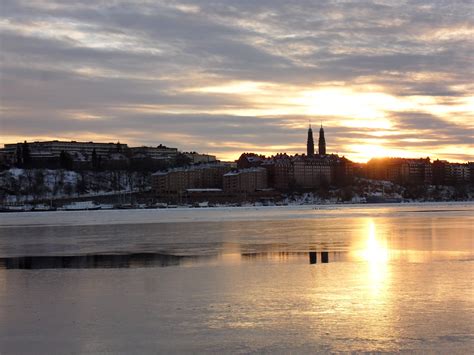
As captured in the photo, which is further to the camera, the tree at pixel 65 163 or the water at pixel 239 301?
the tree at pixel 65 163

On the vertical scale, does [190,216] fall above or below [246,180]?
below

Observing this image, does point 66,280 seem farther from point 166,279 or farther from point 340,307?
point 340,307

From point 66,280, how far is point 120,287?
2.09 m

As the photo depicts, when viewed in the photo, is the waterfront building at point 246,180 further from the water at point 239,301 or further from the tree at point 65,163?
the water at point 239,301

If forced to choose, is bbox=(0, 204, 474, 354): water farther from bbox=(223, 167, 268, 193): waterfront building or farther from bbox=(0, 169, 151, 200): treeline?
bbox=(223, 167, 268, 193): waterfront building

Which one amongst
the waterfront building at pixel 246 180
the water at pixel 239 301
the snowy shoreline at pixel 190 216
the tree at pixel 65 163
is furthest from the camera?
the tree at pixel 65 163

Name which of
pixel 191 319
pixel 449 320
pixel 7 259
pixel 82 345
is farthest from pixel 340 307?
pixel 7 259

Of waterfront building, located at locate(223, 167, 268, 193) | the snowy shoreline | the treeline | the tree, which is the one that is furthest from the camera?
the tree

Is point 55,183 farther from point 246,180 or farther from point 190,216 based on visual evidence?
point 190,216

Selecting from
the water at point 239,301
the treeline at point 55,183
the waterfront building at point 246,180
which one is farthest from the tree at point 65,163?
the water at point 239,301

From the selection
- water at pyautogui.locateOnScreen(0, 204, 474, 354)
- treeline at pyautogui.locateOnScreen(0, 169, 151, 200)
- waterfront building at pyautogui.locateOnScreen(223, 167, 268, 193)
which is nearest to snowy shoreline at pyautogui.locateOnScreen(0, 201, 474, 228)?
water at pyautogui.locateOnScreen(0, 204, 474, 354)

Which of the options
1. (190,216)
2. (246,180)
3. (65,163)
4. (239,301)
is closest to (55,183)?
(65,163)

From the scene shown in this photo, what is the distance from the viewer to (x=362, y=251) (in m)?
24.3

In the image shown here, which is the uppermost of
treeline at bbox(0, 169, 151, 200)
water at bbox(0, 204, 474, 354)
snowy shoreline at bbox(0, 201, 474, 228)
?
treeline at bbox(0, 169, 151, 200)
